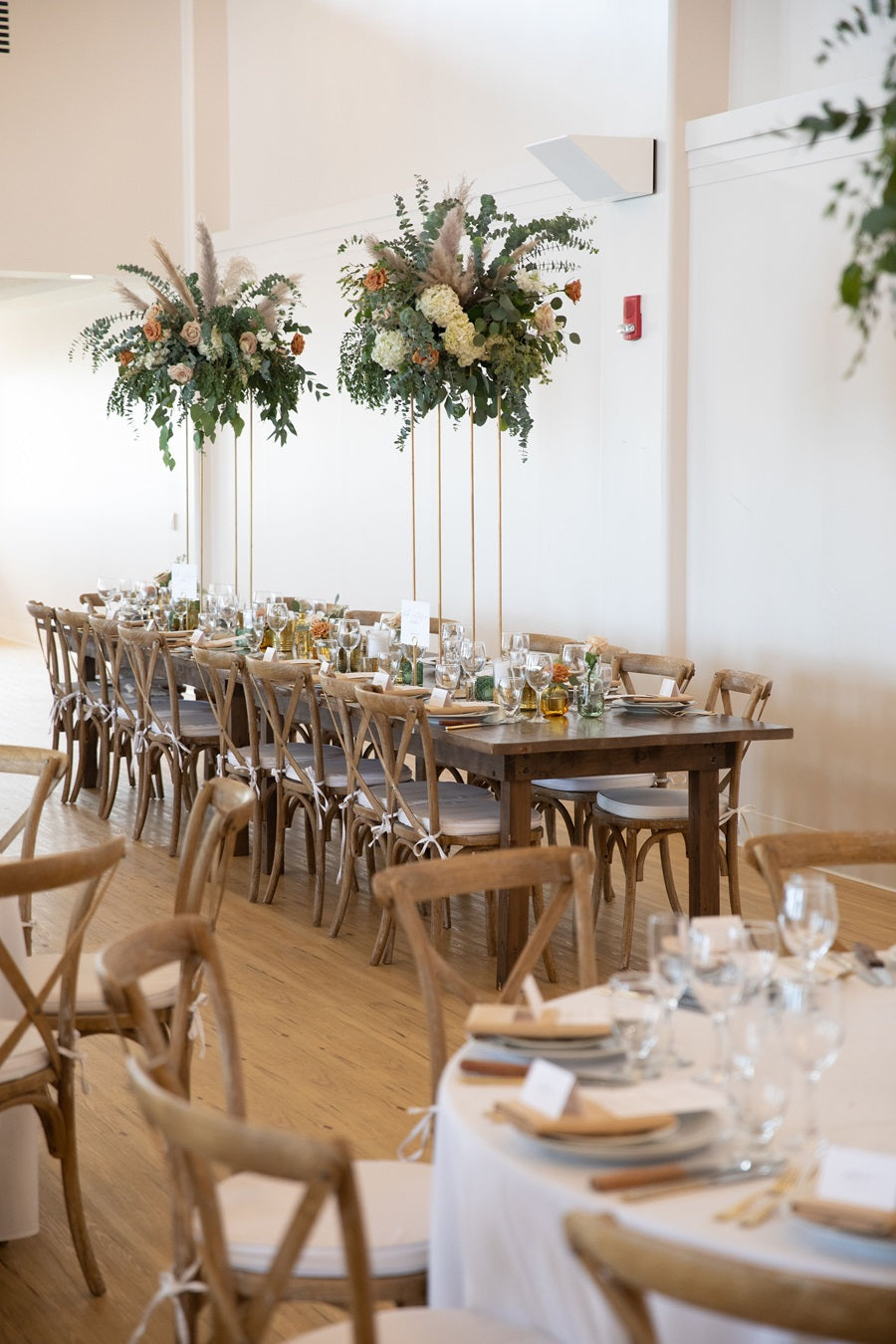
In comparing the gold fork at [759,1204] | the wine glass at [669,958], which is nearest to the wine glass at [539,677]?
the wine glass at [669,958]

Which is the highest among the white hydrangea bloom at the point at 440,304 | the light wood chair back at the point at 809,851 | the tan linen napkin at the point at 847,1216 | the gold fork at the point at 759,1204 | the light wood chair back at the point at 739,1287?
the white hydrangea bloom at the point at 440,304

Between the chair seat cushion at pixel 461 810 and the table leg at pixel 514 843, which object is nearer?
the table leg at pixel 514 843

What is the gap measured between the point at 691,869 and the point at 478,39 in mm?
6081

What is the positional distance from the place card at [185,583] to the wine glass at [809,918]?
6024mm

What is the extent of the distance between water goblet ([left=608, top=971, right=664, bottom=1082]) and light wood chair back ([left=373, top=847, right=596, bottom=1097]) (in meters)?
0.45

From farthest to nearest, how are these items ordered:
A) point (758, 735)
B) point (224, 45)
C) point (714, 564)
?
1. point (224, 45)
2. point (714, 564)
3. point (758, 735)

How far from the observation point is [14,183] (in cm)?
1102

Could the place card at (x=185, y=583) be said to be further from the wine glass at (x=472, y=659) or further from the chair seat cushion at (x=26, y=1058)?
the chair seat cushion at (x=26, y=1058)

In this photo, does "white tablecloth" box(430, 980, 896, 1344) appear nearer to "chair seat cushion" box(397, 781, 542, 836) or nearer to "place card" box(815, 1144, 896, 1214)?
"place card" box(815, 1144, 896, 1214)

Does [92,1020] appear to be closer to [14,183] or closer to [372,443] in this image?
[372,443]

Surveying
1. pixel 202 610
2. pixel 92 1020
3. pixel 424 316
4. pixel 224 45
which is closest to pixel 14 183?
pixel 224 45

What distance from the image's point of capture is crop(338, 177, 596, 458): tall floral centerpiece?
20.1 feet

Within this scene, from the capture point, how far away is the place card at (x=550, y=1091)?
1884 mm

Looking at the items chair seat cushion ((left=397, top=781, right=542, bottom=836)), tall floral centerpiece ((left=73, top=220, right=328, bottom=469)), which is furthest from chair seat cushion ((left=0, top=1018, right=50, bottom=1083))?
tall floral centerpiece ((left=73, top=220, right=328, bottom=469))
